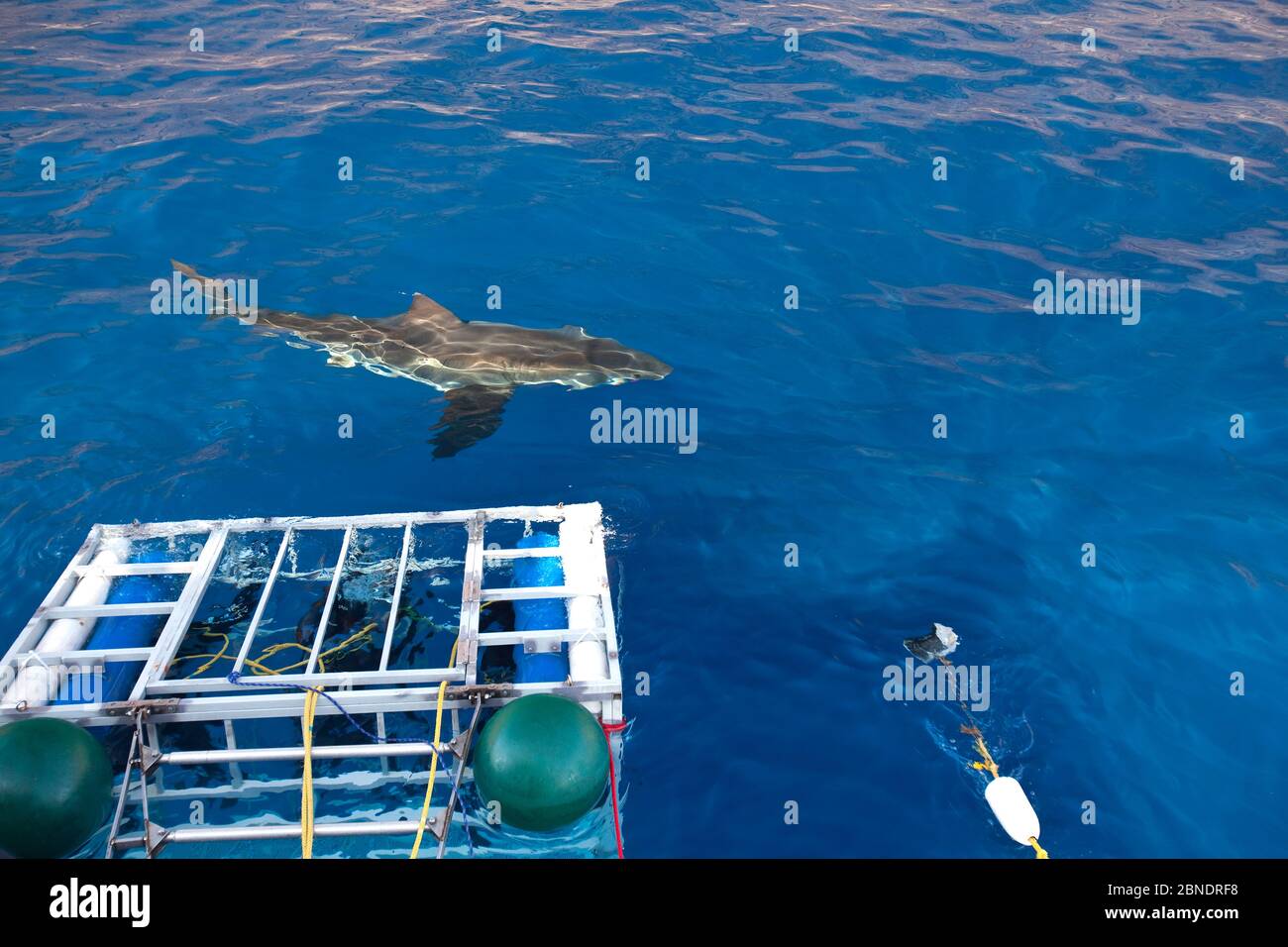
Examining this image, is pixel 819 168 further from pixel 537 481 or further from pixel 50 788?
pixel 50 788

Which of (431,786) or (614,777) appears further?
(614,777)

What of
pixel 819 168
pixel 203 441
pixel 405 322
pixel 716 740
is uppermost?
pixel 819 168

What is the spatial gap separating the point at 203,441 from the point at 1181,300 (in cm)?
1288

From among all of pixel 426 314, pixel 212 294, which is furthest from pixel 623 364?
pixel 212 294

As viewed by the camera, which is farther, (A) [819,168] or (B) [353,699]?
(A) [819,168]

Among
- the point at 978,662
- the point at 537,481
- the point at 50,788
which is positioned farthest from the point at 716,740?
the point at 50,788

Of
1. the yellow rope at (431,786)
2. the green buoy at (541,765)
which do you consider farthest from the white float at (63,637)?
the green buoy at (541,765)

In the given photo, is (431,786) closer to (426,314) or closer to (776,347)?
(426,314)

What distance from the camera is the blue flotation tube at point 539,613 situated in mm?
8078

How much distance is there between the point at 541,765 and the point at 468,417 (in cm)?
612

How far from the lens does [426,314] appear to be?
13.1m

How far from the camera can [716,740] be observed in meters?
8.40

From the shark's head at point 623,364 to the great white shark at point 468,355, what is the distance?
0.04 ft

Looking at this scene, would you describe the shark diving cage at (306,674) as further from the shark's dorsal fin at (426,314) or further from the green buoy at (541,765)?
the shark's dorsal fin at (426,314)
